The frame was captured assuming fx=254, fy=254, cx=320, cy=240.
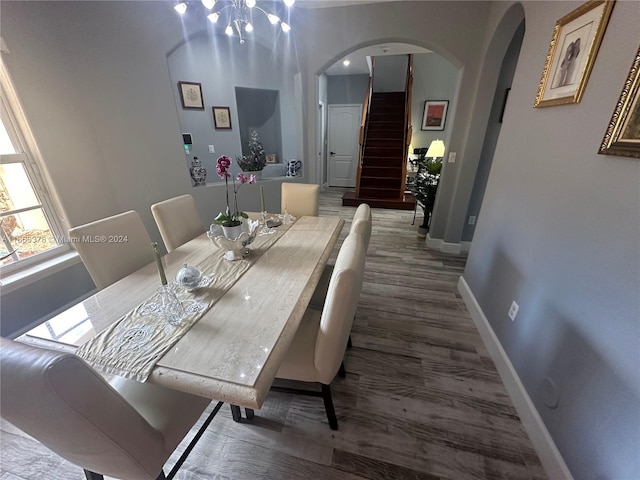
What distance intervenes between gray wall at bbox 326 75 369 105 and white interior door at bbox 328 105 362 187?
0.17 meters

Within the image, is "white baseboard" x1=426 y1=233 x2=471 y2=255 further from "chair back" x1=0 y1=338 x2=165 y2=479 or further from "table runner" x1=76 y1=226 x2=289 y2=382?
"chair back" x1=0 y1=338 x2=165 y2=479

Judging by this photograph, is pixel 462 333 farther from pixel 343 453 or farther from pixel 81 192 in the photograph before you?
pixel 81 192

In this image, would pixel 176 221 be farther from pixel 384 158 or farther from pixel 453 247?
pixel 384 158

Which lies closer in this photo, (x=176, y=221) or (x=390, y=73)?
(x=176, y=221)

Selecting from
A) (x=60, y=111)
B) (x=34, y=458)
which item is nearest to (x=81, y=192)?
(x=60, y=111)

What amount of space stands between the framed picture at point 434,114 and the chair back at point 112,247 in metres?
6.45

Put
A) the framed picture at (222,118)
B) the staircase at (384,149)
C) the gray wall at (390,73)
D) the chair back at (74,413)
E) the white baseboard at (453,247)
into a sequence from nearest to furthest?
the chair back at (74,413) < the white baseboard at (453,247) < the framed picture at (222,118) < the staircase at (384,149) < the gray wall at (390,73)

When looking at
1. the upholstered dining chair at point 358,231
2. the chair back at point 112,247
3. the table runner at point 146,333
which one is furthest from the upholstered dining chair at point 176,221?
the upholstered dining chair at point 358,231

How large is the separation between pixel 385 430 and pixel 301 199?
1.82 m

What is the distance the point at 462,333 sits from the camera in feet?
6.30

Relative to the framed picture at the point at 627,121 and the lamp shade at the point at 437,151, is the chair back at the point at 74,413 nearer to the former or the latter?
the framed picture at the point at 627,121

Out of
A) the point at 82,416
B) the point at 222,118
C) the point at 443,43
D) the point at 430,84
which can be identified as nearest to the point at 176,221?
the point at 82,416

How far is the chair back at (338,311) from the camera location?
94 centimetres

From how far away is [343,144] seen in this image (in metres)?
6.59
